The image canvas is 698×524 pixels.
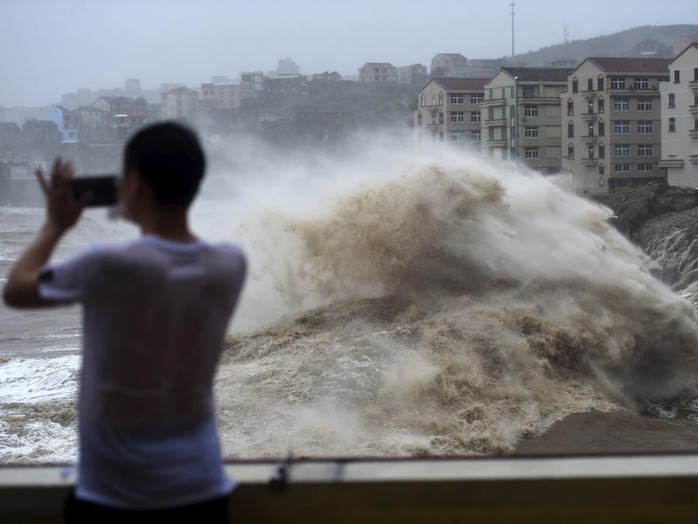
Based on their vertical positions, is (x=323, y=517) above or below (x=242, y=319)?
above

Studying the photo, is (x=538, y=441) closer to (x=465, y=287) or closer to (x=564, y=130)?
(x=465, y=287)

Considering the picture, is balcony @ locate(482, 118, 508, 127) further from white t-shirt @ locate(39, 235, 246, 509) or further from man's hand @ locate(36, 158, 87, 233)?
white t-shirt @ locate(39, 235, 246, 509)

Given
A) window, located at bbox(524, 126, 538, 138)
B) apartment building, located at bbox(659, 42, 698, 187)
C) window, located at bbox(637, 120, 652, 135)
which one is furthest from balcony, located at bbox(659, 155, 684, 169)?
window, located at bbox(524, 126, 538, 138)

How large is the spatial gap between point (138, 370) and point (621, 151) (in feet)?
157

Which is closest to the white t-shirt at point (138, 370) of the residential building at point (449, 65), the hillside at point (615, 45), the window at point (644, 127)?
the window at point (644, 127)

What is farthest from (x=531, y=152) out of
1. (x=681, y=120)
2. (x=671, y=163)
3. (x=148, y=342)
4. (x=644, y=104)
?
(x=148, y=342)

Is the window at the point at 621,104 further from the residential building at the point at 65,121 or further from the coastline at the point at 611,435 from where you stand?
the coastline at the point at 611,435

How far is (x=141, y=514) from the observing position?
2072 mm

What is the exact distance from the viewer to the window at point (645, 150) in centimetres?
4650

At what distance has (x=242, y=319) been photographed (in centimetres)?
1969

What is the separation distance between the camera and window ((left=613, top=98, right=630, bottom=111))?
1841 inches

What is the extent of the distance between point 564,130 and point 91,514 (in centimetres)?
4792

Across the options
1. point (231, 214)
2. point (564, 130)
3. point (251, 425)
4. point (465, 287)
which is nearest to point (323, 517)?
point (251, 425)

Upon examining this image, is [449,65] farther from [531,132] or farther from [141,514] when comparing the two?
[141,514]
